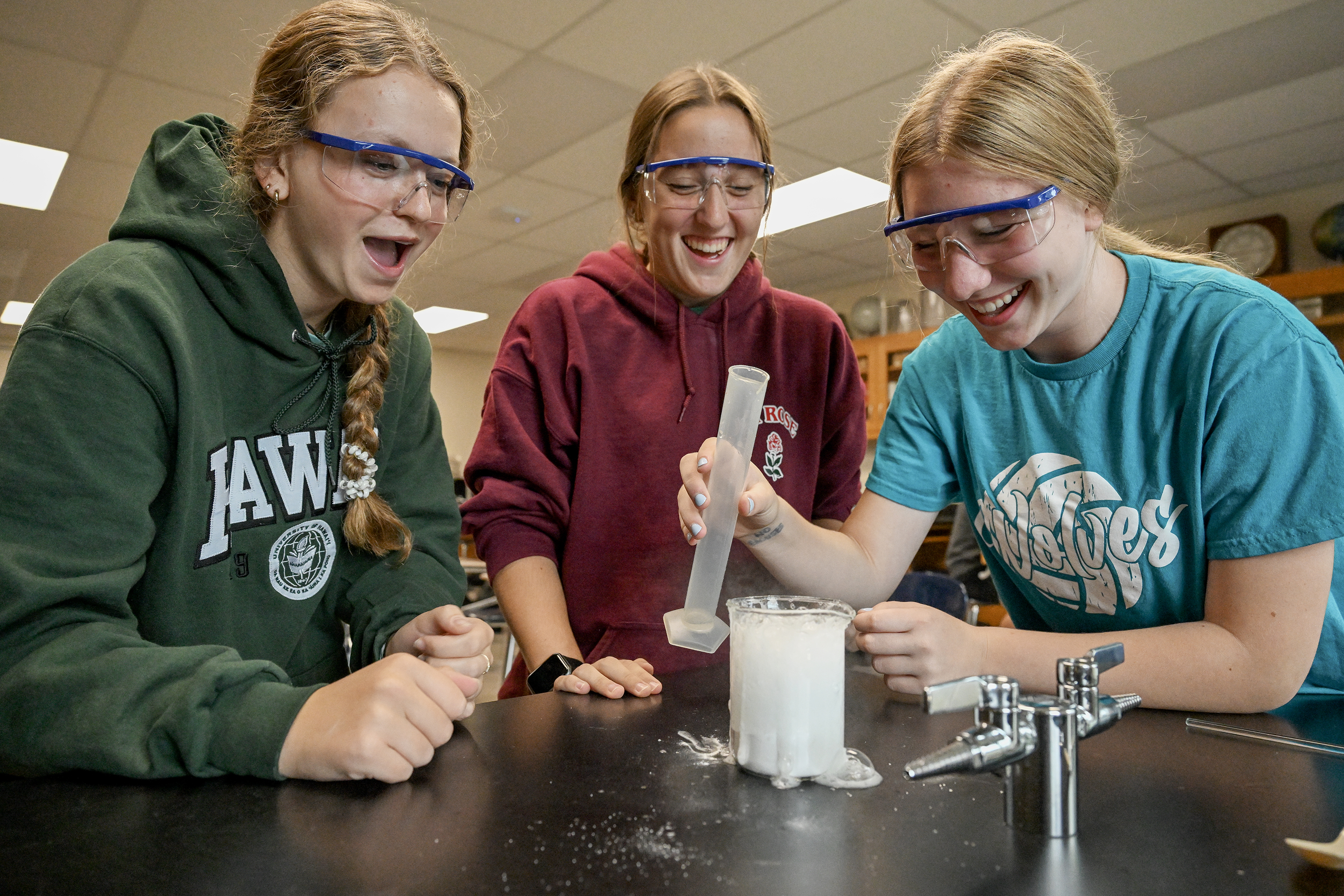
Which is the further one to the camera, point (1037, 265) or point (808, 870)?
point (1037, 265)

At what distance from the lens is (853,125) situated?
3.65m

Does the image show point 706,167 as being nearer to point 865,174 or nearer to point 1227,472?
point 1227,472

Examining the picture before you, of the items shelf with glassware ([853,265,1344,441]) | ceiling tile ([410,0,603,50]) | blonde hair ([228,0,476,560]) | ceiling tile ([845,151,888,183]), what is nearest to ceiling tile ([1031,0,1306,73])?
ceiling tile ([845,151,888,183])

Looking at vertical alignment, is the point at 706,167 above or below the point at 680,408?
above

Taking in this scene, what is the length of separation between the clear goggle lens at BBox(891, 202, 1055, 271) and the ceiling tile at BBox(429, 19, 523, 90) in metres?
2.35

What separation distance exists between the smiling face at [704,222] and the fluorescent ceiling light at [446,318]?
6350mm

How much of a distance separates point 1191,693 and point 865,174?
12.4 ft

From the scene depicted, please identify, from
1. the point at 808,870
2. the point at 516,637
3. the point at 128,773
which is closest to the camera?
the point at 808,870

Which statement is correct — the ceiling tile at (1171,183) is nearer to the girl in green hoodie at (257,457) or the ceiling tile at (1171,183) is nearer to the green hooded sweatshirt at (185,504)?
the girl in green hoodie at (257,457)

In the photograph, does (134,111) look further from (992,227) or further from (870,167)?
(992,227)

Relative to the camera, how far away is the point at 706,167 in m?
1.30

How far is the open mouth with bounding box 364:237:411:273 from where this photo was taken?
104cm

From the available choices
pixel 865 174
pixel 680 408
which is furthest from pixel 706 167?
pixel 865 174

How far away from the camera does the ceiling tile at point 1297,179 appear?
→ 412 centimetres
